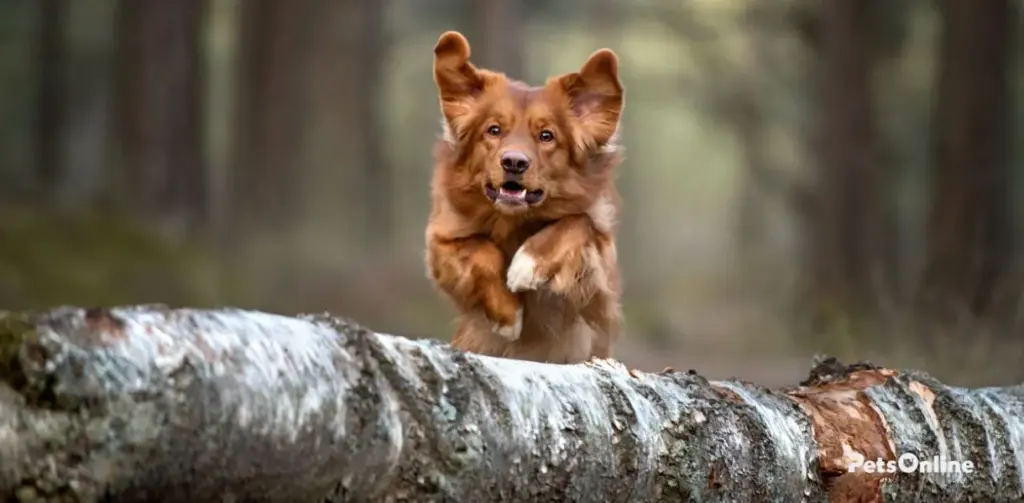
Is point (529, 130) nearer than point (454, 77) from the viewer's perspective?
Yes

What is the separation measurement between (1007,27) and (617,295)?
10300mm

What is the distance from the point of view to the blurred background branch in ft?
42.5

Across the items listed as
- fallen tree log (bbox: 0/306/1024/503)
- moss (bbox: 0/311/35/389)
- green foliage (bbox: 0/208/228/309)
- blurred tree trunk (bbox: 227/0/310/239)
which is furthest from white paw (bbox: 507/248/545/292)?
blurred tree trunk (bbox: 227/0/310/239)

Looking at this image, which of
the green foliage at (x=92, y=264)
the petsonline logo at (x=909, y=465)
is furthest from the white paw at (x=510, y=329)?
the green foliage at (x=92, y=264)

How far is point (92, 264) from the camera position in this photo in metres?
12.3

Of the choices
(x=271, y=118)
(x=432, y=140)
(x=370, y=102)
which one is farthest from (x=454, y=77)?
(x=370, y=102)

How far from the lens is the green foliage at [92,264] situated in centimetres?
1141

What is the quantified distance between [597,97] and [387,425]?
11.0 ft

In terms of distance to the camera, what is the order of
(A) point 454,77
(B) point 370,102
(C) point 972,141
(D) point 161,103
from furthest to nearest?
(B) point 370,102
(D) point 161,103
(C) point 972,141
(A) point 454,77

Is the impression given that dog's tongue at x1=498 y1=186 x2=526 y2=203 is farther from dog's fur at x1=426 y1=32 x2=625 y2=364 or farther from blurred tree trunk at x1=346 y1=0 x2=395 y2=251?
blurred tree trunk at x1=346 y1=0 x2=395 y2=251

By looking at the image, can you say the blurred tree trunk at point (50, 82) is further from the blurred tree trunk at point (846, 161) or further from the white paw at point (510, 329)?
the white paw at point (510, 329)

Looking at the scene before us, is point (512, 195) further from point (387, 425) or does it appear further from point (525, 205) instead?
point (387, 425)

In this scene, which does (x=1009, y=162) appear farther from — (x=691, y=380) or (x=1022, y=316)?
(x=691, y=380)

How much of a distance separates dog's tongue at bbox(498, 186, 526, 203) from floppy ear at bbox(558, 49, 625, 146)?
43 centimetres
